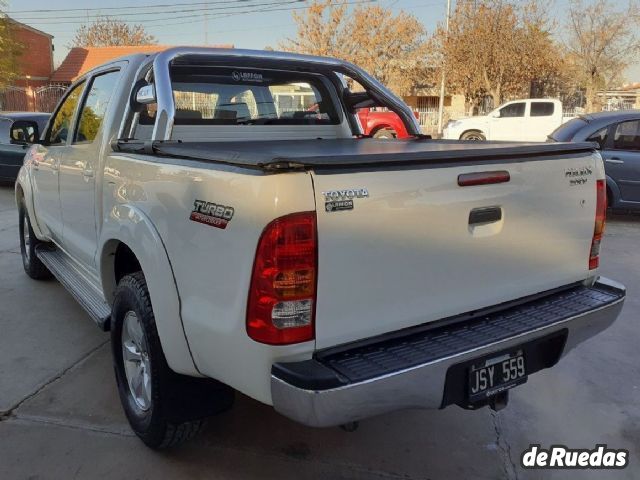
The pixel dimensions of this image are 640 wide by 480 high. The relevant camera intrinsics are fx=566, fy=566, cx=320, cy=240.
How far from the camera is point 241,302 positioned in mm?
1983

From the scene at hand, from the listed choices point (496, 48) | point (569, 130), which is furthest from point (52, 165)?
point (496, 48)

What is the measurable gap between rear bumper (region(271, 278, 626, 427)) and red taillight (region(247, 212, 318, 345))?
129 mm

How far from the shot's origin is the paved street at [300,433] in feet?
8.86

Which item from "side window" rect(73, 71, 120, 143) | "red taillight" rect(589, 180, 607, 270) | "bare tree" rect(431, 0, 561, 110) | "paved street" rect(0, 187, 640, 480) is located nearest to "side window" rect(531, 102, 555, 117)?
"bare tree" rect(431, 0, 561, 110)

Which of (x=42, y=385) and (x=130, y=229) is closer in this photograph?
(x=130, y=229)

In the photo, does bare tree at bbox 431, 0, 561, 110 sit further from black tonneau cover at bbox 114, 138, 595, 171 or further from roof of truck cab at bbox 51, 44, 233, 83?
black tonneau cover at bbox 114, 138, 595, 171

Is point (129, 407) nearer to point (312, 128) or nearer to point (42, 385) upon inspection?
point (42, 385)

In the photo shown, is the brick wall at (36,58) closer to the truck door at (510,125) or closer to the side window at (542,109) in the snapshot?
the truck door at (510,125)

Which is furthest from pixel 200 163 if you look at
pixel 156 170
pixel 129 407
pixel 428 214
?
pixel 129 407

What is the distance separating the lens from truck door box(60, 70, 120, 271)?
11.3ft

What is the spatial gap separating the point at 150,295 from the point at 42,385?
→ 1.54 meters

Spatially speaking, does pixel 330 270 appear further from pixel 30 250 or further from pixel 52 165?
pixel 30 250

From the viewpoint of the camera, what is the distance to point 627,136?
26.7 ft

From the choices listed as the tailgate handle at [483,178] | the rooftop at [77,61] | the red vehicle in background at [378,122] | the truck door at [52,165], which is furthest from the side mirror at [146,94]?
the rooftop at [77,61]
